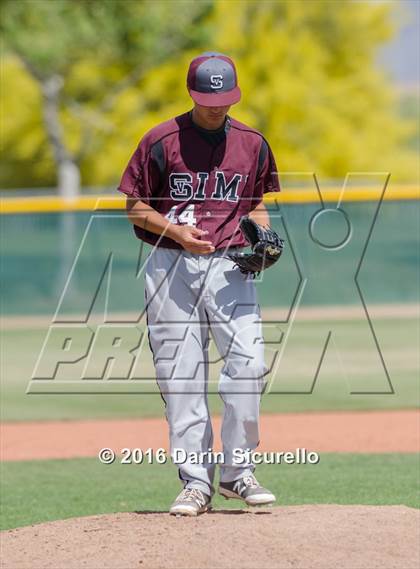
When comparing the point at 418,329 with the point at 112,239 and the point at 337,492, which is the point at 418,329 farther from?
the point at 337,492

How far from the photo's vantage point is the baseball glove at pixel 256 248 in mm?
4988

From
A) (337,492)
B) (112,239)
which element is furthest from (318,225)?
(337,492)

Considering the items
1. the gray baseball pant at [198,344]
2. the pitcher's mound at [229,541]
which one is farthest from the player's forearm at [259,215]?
the pitcher's mound at [229,541]

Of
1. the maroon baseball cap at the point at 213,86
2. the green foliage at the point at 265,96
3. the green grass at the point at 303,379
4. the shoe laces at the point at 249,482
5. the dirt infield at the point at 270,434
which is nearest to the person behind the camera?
the maroon baseball cap at the point at 213,86

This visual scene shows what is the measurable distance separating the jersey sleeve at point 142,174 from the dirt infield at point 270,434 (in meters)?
3.36

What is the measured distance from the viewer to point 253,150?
5156mm

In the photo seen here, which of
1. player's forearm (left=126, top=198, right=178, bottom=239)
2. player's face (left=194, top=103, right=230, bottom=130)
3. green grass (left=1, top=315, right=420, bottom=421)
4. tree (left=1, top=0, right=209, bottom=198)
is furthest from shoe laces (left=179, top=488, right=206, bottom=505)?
tree (left=1, top=0, right=209, bottom=198)

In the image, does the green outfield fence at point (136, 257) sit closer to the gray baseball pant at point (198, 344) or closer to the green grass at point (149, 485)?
the green grass at point (149, 485)

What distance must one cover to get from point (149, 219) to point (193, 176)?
0.89 feet

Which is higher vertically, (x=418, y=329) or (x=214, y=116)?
(x=418, y=329)

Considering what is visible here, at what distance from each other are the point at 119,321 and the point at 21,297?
1.70m

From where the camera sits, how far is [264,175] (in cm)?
522

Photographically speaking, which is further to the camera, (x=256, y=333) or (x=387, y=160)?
(x=387, y=160)

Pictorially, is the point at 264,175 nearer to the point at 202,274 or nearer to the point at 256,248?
the point at 256,248
